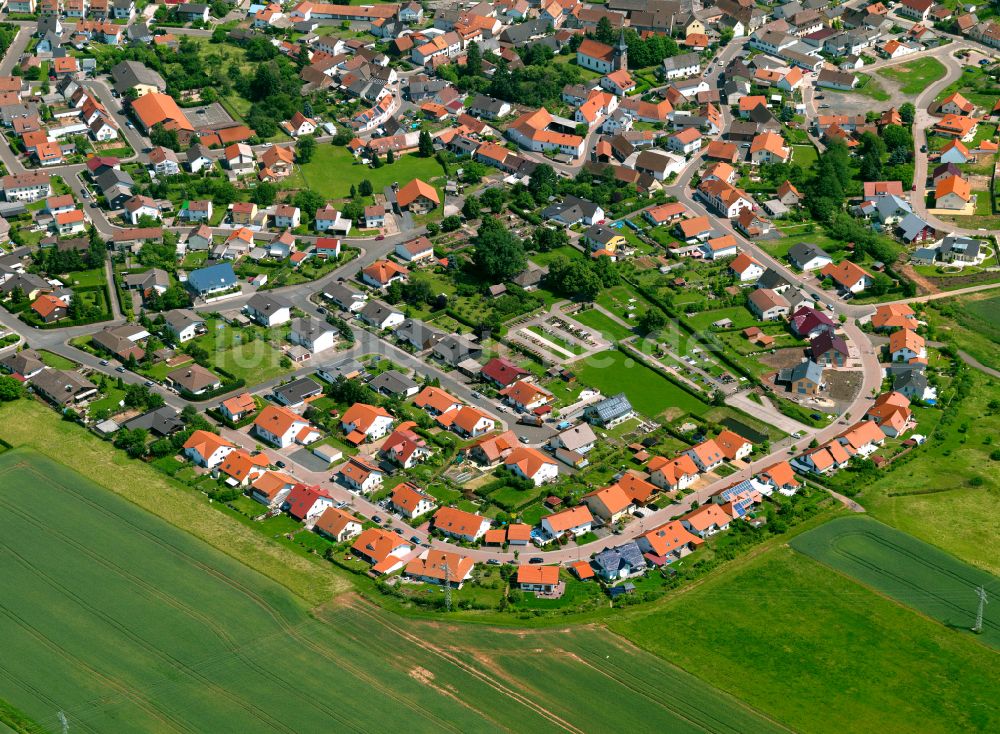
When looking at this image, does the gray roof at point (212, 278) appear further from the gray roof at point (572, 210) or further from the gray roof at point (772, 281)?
the gray roof at point (772, 281)

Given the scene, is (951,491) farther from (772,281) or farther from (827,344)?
(772,281)

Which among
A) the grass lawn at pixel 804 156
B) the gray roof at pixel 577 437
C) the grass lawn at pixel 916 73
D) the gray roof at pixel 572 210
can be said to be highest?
the grass lawn at pixel 916 73

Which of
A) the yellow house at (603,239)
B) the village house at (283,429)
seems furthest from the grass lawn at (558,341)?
the village house at (283,429)

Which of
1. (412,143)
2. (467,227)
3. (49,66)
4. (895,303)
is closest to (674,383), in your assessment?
(895,303)

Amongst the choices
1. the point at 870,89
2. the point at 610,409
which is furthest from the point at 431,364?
the point at 870,89

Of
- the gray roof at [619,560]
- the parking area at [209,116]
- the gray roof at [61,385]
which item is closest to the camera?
the gray roof at [619,560]

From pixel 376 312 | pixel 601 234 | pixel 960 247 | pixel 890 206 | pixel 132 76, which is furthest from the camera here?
pixel 132 76

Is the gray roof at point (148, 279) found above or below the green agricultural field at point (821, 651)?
below
